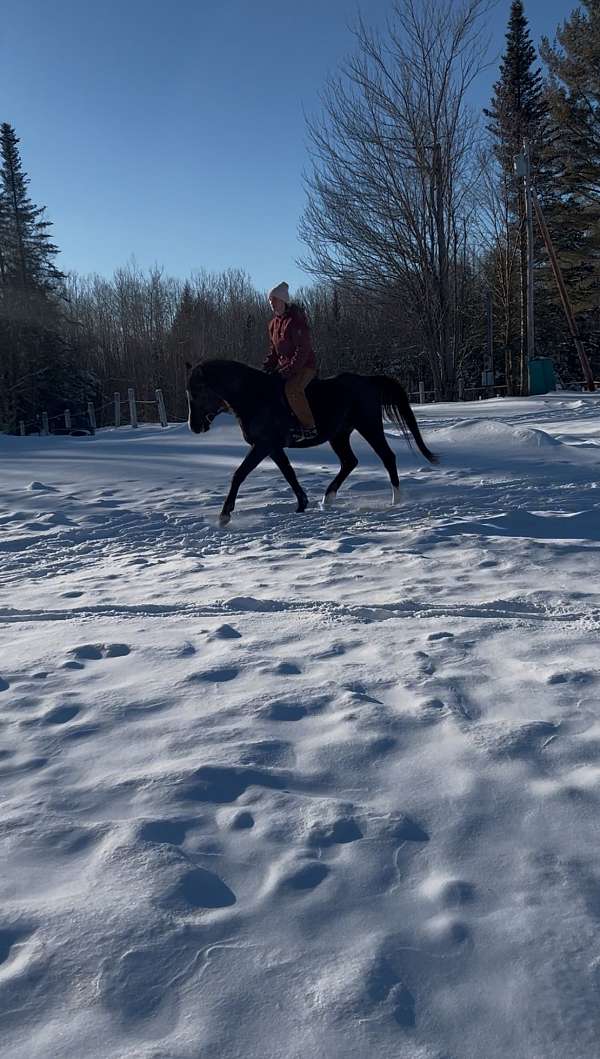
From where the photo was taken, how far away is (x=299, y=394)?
6438 mm

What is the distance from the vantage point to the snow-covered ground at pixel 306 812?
1.20m

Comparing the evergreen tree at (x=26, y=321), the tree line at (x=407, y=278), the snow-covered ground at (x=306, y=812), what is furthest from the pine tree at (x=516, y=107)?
the snow-covered ground at (x=306, y=812)

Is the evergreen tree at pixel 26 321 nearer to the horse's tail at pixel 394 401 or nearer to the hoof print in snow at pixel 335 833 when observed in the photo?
the horse's tail at pixel 394 401

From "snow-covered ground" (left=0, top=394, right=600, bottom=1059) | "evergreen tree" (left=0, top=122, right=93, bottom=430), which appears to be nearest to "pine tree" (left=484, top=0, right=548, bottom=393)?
"evergreen tree" (left=0, top=122, right=93, bottom=430)

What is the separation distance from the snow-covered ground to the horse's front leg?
1.79 meters

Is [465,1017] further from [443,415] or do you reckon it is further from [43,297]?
[43,297]

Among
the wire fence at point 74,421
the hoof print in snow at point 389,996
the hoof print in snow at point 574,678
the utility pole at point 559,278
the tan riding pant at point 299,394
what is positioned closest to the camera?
the hoof print in snow at point 389,996

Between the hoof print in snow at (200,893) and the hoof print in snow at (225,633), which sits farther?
the hoof print in snow at (225,633)

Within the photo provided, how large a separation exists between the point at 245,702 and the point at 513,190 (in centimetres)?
3381

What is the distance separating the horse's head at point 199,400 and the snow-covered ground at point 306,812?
245 cm

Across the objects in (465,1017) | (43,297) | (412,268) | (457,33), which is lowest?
(465,1017)

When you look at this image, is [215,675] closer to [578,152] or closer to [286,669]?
[286,669]

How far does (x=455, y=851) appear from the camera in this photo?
1602 millimetres

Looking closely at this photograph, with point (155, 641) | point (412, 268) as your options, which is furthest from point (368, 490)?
point (412, 268)
